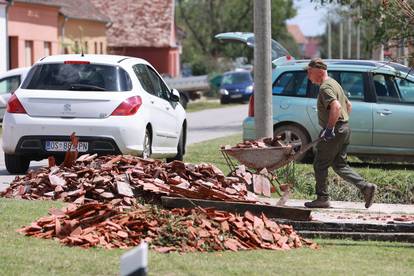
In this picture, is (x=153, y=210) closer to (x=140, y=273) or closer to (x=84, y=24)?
(x=140, y=273)

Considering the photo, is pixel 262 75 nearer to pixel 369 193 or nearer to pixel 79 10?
pixel 369 193

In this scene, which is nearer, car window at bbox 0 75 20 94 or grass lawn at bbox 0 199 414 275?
grass lawn at bbox 0 199 414 275

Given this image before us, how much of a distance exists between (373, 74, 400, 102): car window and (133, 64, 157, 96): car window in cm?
404

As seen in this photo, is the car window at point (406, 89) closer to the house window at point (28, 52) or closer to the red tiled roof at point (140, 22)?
the house window at point (28, 52)

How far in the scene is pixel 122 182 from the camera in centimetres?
1103

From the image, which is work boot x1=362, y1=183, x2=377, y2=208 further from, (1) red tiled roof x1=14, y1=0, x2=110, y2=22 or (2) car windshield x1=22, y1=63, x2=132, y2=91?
(1) red tiled roof x1=14, y1=0, x2=110, y2=22

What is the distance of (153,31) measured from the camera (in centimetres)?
6981

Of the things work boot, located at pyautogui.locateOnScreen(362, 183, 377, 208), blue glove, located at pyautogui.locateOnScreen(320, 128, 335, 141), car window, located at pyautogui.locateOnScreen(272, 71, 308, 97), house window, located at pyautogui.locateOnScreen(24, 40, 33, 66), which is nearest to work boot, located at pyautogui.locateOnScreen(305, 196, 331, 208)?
work boot, located at pyautogui.locateOnScreen(362, 183, 377, 208)

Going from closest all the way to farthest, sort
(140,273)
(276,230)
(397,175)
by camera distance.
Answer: (140,273) → (276,230) → (397,175)

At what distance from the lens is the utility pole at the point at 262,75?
15.9 m

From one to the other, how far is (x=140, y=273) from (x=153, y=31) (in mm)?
65651

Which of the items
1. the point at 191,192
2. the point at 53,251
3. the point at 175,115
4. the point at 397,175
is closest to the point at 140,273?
the point at 53,251

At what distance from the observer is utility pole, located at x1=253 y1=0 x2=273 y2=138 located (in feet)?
52.0

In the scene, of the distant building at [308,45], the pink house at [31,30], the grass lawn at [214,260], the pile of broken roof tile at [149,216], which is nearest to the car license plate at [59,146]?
the pile of broken roof tile at [149,216]
